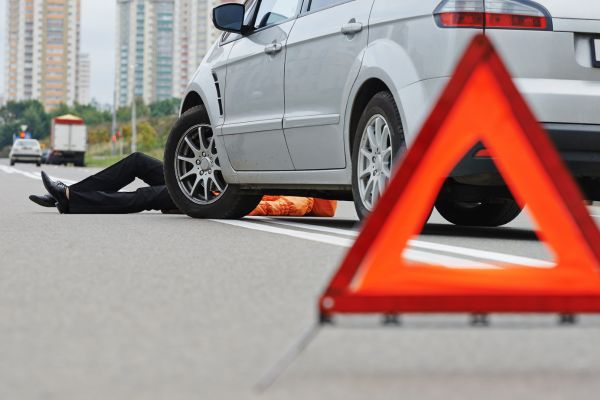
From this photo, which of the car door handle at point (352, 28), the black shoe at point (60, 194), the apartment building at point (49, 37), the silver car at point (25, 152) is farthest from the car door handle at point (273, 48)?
the apartment building at point (49, 37)

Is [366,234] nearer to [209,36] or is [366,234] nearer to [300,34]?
[300,34]

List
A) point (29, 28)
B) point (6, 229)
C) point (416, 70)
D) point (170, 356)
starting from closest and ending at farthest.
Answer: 1. point (170, 356)
2. point (416, 70)
3. point (6, 229)
4. point (29, 28)

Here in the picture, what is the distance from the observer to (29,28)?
194500 millimetres

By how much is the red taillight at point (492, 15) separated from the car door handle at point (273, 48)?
1.92m

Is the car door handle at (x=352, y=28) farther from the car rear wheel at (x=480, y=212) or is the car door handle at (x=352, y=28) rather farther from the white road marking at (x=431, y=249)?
the car rear wheel at (x=480, y=212)

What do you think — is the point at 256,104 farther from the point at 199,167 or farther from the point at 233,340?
the point at 233,340

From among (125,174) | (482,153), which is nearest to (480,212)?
(482,153)

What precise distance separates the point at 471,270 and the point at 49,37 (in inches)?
7729

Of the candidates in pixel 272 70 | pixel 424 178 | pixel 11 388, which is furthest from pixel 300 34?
pixel 11 388

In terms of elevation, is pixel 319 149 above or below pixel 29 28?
below

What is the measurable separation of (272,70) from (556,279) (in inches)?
214

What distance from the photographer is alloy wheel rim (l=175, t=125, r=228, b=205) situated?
9.88 m

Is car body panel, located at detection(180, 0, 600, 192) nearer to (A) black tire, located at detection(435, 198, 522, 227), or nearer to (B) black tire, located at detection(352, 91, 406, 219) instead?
(B) black tire, located at detection(352, 91, 406, 219)

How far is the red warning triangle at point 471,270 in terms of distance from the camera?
3.34 meters
